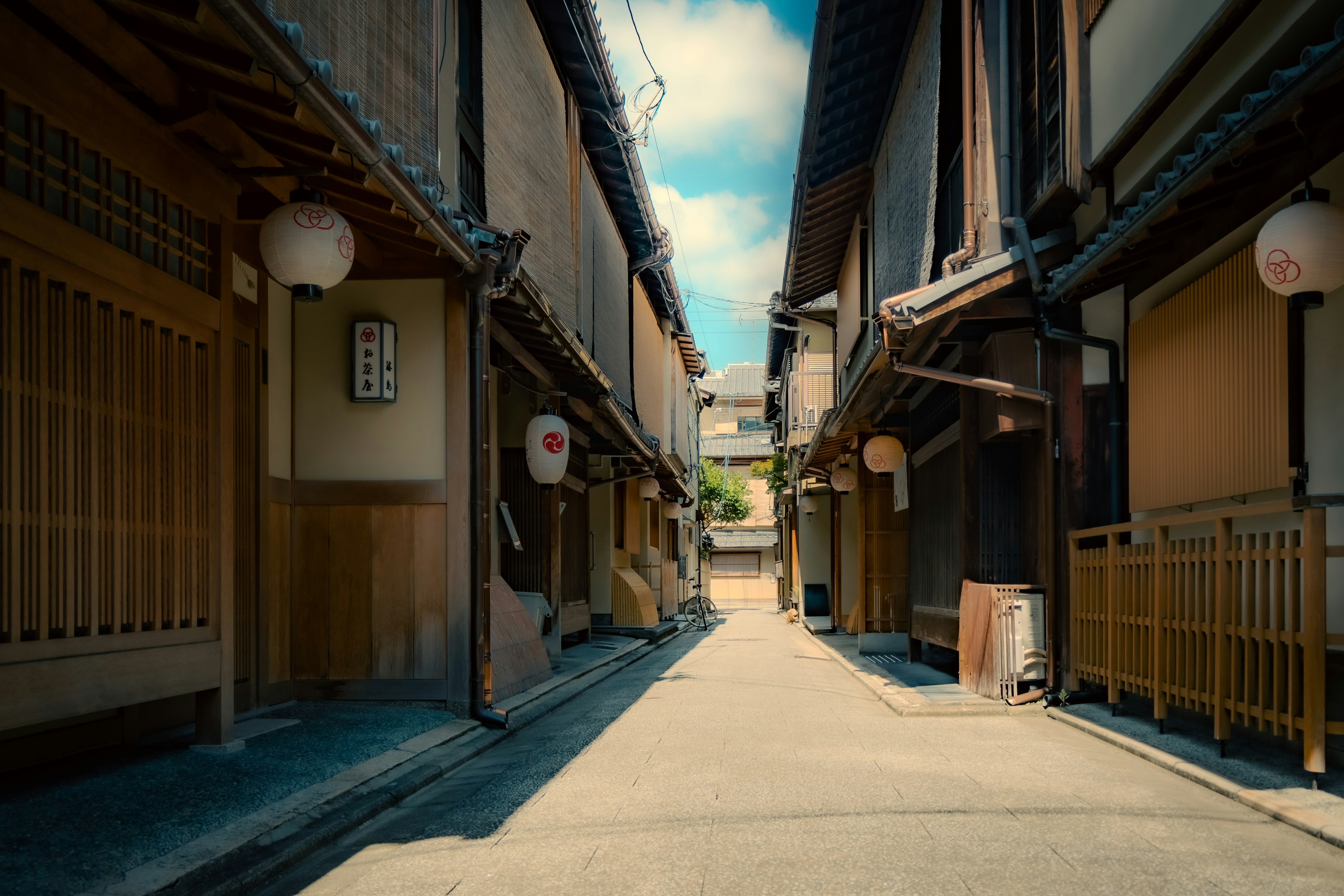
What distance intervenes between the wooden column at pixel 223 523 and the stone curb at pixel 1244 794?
22.1ft

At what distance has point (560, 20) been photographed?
16.6 meters

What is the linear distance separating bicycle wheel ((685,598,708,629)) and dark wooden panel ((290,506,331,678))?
70.9ft

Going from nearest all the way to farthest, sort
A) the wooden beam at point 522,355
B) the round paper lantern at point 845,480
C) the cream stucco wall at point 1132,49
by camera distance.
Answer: the cream stucco wall at point 1132,49 < the wooden beam at point 522,355 < the round paper lantern at point 845,480

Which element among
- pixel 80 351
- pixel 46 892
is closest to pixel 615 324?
pixel 80 351

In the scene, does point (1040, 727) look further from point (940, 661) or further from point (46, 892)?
point (46, 892)

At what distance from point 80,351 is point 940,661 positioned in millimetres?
13442

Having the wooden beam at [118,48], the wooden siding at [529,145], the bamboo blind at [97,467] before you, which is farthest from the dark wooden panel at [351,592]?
the wooden beam at [118,48]

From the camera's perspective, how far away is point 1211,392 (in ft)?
27.5

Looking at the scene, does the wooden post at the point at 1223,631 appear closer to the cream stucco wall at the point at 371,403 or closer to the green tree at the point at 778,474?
the cream stucco wall at the point at 371,403

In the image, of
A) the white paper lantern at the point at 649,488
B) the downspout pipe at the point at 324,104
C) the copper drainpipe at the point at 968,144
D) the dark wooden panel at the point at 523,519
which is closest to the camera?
the downspout pipe at the point at 324,104

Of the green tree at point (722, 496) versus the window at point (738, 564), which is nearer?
the green tree at point (722, 496)

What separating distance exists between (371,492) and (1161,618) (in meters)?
7.20

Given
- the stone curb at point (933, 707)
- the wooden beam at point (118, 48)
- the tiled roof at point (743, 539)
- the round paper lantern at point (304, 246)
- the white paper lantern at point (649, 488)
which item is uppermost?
the wooden beam at point (118, 48)

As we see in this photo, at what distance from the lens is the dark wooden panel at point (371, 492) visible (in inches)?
405
